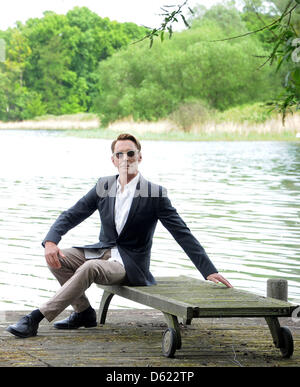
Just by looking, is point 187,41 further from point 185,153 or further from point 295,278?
point 295,278

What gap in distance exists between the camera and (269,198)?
58.5 feet

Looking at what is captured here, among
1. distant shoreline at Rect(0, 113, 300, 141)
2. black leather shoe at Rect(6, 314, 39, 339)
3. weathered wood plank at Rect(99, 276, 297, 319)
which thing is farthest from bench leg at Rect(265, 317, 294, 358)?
distant shoreline at Rect(0, 113, 300, 141)

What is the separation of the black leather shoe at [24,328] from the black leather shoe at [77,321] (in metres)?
0.30

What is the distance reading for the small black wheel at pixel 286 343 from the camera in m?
4.80

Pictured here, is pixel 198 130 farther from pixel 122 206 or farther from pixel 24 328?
pixel 24 328

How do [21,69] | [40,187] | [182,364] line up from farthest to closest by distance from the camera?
[21,69] < [40,187] < [182,364]

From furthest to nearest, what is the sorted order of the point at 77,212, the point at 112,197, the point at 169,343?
the point at 77,212
the point at 112,197
the point at 169,343

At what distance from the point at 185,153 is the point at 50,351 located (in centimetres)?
2886

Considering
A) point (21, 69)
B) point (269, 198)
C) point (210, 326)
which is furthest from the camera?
point (21, 69)

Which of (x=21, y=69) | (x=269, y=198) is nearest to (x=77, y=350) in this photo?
(x=269, y=198)

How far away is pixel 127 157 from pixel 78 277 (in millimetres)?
824

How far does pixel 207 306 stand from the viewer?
15.1 feet

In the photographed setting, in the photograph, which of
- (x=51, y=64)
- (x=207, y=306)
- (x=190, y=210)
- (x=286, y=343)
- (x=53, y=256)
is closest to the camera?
(x=207, y=306)

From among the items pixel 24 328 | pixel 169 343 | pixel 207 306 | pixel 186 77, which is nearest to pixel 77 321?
pixel 24 328
